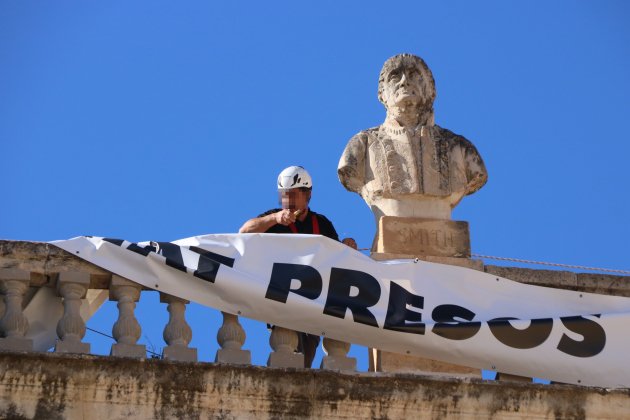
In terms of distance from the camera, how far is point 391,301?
12383 mm

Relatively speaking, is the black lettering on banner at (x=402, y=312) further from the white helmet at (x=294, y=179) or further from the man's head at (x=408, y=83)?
the man's head at (x=408, y=83)

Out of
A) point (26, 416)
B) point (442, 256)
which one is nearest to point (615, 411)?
point (442, 256)

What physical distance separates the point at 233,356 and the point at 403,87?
336 cm

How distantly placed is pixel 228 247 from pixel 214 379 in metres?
1.45

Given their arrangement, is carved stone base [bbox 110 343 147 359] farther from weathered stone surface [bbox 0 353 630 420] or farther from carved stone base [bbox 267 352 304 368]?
carved stone base [bbox 267 352 304 368]

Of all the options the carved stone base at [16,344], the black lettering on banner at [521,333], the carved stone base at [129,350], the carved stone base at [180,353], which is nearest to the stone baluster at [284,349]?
the carved stone base at [180,353]

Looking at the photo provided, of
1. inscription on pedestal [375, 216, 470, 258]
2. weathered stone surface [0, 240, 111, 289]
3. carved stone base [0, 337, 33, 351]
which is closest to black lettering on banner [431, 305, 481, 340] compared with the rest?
inscription on pedestal [375, 216, 470, 258]

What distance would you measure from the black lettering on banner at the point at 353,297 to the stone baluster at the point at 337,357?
20 cm

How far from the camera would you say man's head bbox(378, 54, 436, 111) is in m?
14.0

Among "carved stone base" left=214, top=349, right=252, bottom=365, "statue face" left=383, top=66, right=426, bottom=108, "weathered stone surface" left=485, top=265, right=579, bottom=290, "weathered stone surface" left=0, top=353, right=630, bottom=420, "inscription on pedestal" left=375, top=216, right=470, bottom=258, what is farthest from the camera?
"statue face" left=383, top=66, right=426, bottom=108

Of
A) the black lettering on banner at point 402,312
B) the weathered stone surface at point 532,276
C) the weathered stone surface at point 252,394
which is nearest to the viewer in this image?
the weathered stone surface at point 252,394

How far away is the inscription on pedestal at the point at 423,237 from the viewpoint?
1304cm

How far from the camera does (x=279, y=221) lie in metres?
13.0

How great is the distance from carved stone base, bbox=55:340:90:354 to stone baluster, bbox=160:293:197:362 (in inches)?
20.1
